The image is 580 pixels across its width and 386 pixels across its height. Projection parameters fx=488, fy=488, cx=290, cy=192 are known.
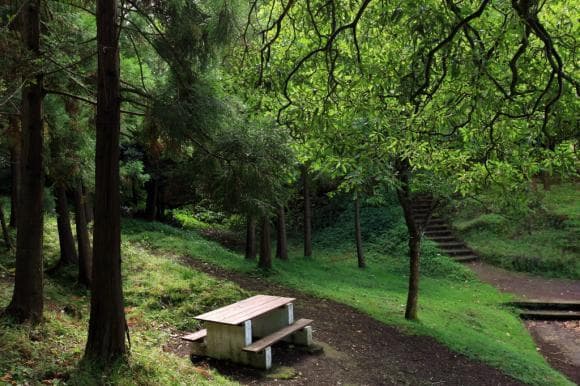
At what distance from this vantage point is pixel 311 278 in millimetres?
13758

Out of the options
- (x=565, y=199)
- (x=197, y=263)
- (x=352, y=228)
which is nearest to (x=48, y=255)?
(x=197, y=263)

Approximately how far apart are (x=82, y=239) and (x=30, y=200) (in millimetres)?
3194

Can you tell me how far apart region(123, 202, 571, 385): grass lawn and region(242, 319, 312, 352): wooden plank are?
9.56ft

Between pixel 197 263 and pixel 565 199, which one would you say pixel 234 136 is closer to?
pixel 197 263

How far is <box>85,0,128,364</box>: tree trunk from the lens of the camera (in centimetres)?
512

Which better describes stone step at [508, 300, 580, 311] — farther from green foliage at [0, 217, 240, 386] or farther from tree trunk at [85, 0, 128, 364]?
tree trunk at [85, 0, 128, 364]

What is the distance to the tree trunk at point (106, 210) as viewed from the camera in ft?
16.8

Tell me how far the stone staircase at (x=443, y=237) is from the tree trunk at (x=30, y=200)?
12.6 metres

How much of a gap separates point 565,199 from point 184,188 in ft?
51.5

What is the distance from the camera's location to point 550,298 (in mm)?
13461

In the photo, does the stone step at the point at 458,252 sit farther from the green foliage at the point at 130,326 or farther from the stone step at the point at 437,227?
the green foliage at the point at 130,326

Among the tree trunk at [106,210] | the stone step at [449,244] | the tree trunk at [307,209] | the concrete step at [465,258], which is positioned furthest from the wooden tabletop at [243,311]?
the stone step at [449,244]

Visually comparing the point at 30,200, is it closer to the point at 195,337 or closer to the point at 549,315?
the point at 195,337

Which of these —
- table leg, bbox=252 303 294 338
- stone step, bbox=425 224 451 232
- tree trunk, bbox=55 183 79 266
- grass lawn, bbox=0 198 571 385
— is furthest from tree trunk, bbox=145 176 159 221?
table leg, bbox=252 303 294 338
